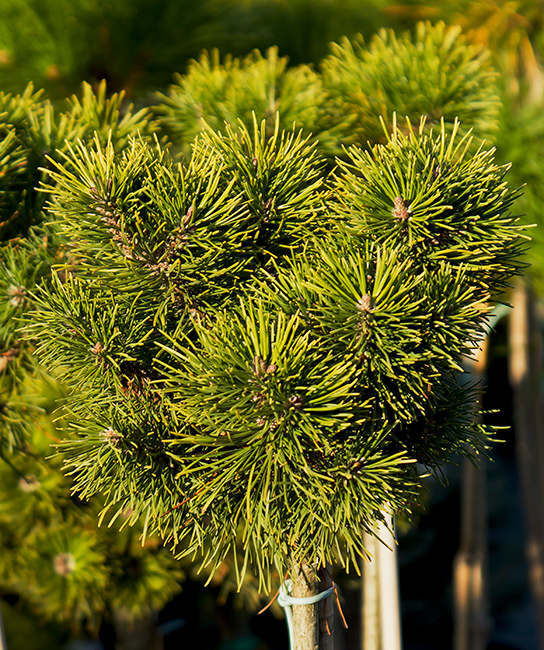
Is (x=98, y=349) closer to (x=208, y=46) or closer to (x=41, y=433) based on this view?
(x=41, y=433)

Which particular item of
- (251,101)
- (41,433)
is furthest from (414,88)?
(41,433)

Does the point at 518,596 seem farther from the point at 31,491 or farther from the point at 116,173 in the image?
the point at 116,173

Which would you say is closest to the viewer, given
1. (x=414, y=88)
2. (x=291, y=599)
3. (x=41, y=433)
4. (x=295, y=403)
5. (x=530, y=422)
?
(x=295, y=403)

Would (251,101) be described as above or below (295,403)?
above

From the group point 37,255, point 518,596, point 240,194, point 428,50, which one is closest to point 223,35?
point 428,50

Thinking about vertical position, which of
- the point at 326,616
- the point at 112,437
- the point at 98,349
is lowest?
the point at 326,616

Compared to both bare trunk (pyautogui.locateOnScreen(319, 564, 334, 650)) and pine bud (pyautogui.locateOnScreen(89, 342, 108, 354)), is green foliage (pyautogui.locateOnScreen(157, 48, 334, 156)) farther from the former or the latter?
bare trunk (pyautogui.locateOnScreen(319, 564, 334, 650))

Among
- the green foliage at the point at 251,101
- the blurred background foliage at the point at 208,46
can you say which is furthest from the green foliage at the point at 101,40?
the green foliage at the point at 251,101
